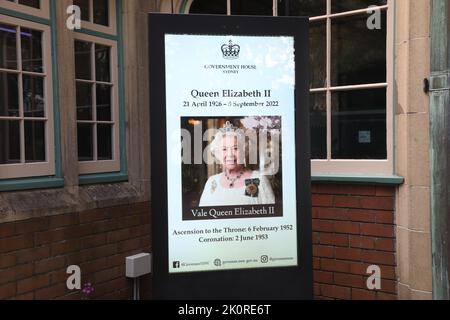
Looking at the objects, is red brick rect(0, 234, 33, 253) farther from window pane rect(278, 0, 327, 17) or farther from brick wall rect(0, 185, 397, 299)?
window pane rect(278, 0, 327, 17)

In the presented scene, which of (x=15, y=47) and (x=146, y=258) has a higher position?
(x=15, y=47)

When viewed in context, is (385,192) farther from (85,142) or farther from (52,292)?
(52,292)

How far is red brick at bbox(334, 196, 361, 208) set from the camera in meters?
4.30

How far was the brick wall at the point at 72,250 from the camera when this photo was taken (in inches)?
150

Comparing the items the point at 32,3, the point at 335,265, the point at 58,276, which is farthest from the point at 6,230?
the point at 335,265

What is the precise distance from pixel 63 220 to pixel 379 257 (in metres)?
2.85

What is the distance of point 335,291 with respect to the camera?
14.6 feet

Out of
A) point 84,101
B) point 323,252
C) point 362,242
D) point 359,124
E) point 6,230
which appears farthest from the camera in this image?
point 84,101

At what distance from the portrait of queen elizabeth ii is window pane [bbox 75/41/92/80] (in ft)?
7.85

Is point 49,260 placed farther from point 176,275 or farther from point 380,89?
point 380,89

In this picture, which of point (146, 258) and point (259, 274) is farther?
point (146, 258)

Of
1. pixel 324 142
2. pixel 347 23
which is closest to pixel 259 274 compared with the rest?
pixel 324 142

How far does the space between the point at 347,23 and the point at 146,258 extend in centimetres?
310
